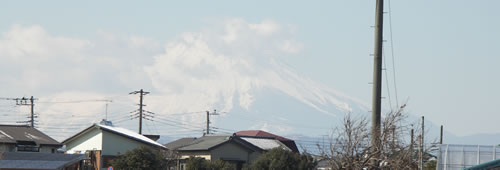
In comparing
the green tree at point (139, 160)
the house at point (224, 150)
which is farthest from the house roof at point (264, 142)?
the green tree at point (139, 160)

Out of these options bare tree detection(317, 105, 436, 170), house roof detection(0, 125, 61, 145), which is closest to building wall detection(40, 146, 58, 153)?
house roof detection(0, 125, 61, 145)

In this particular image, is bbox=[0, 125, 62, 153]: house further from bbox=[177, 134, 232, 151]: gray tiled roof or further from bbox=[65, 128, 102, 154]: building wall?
bbox=[177, 134, 232, 151]: gray tiled roof

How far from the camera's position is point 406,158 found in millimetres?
23797

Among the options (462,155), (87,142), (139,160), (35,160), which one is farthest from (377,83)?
(87,142)

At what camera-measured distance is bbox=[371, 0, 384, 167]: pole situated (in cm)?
2219

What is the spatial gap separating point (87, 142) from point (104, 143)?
2.10 meters

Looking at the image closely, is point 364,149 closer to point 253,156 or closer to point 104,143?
point 104,143

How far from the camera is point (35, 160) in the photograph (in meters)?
50.6

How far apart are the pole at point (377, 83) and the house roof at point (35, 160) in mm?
31686

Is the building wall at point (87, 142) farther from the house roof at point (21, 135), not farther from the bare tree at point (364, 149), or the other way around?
the bare tree at point (364, 149)

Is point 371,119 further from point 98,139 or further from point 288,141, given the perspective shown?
point 288,141

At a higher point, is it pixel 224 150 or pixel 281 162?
pixel 224 150

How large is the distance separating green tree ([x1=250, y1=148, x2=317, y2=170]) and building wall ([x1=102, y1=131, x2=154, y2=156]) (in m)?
10.4

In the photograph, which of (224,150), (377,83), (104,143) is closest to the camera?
(377,83)
